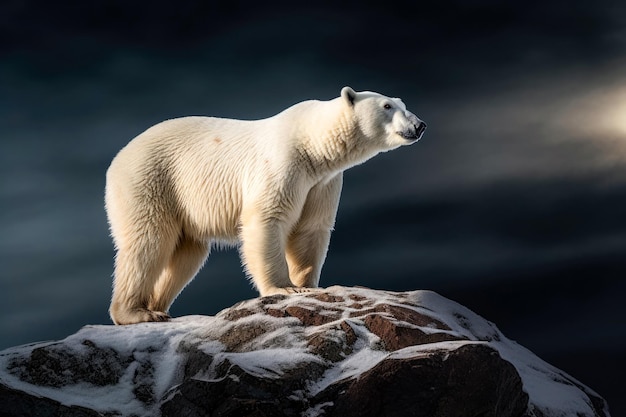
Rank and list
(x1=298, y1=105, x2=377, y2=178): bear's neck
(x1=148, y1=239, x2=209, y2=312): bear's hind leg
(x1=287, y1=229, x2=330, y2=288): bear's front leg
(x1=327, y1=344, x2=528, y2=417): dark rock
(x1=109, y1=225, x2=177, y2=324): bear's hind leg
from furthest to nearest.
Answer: (x1=148, y1=239, x2=209, y2=312): bear's hind leg → (x1=287, y1=229, x2=330, y2=288): bear's front leg → (x1=109, y1=225, x2=177, y2=324): bear's hind leg → (x1=298, y1=105, x2=377, y2=178): bear's neck → (x1=327, y1=344, x2=528, y2=417): dark rock

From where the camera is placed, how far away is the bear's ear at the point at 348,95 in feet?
37.9

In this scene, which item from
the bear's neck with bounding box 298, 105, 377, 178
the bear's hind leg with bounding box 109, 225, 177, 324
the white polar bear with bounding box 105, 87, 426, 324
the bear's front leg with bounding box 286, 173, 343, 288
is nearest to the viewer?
the white polar bear with bounding box 105, 87, 426, 324

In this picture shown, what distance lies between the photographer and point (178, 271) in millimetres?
12953

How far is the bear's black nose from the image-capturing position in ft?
37.2

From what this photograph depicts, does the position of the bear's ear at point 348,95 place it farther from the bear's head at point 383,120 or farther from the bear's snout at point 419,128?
the bear's snout at point 419,128

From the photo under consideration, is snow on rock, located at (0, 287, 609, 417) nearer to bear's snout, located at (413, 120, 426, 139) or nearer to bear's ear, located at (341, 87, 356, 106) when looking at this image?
bear's snout, located at (413, 120, 426, 139)

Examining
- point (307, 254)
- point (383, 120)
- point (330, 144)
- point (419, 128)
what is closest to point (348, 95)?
point (383, 120)

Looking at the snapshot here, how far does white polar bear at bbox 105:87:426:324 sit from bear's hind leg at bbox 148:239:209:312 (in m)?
0.02

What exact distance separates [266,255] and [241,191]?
4.02 ft

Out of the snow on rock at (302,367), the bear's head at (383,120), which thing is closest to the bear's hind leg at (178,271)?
the snow on rock at (302,367)

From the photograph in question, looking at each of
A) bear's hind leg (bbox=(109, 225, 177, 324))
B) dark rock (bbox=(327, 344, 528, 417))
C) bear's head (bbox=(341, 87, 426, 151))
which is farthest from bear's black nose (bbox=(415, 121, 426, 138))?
bear's hind leg (bbox=(109, 225, 177, 324))

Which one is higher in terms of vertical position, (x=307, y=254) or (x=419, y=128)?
(x=419, y=128)

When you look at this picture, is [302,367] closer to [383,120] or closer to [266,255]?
[266,255]

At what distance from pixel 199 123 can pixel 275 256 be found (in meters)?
2.89
